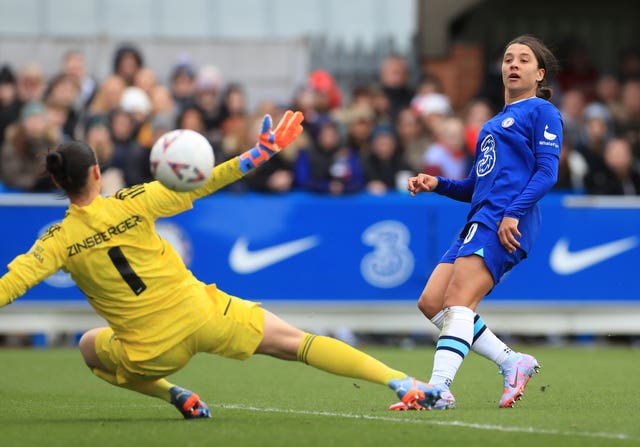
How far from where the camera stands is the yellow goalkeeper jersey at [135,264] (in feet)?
21.6

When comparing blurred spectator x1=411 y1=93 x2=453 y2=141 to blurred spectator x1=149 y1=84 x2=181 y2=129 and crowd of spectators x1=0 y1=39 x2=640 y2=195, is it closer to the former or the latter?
crowd of spectators x1=0 y1=39 x2=640 y2=195

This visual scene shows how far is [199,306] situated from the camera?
21.9 feet

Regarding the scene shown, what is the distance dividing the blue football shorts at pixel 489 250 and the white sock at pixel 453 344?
0.30m

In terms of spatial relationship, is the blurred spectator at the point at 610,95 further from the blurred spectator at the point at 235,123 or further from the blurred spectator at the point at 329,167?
the blurred spectator at the point at 235,123

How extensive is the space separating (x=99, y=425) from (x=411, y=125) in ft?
29.5

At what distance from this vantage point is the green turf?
20.2 feet

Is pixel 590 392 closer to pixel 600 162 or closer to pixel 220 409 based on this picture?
pixel 220 409

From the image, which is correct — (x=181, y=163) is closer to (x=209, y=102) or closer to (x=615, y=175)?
(x=615, y=175)

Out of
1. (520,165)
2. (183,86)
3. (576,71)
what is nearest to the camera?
(520,165)

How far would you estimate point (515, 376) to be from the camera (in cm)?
768

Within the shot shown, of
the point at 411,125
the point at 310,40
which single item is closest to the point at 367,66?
the point at 310,40

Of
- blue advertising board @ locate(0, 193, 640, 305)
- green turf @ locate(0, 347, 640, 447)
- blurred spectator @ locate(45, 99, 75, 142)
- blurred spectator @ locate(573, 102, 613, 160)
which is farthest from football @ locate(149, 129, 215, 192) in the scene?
blurred spectator @ locate(573, 102, 613, 160)

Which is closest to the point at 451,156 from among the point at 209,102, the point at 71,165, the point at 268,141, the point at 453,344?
the point at 209,102

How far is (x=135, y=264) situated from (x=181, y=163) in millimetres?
612
